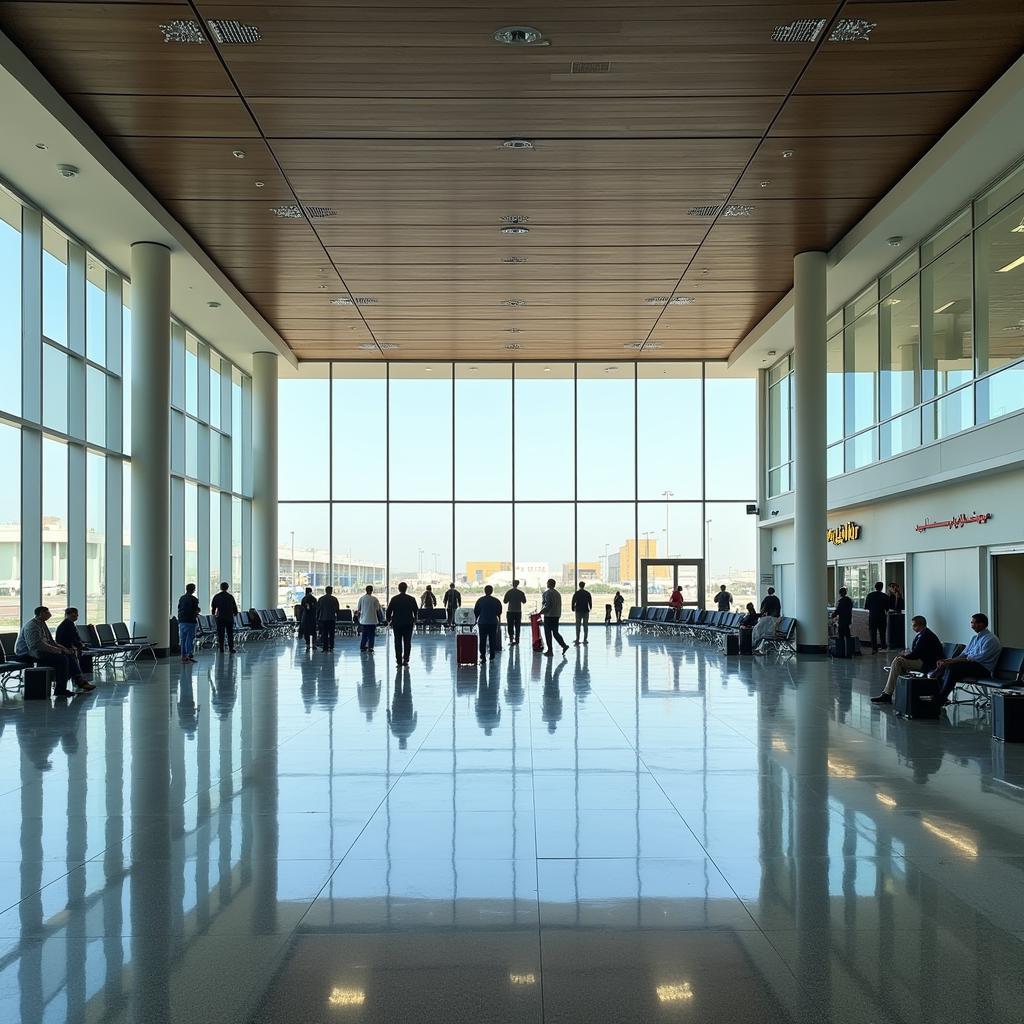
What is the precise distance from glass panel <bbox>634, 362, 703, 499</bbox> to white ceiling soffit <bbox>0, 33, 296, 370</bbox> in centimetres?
1323

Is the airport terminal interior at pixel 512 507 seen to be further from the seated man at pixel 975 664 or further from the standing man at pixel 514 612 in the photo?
the standing man at pixel 514 612

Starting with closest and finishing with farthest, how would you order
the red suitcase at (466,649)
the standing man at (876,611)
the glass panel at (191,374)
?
the red suitcase at (466,649) → the standing man at (876,611) → the glass panel at (191,374)

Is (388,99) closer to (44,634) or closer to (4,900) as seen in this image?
→ (44,634)

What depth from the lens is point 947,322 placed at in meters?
18.2

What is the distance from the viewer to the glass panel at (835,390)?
24281mm

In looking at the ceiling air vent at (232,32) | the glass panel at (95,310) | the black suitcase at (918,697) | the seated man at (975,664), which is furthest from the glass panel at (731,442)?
the ceiling air vent at (232,32)

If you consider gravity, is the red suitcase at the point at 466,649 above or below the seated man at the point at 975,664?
below

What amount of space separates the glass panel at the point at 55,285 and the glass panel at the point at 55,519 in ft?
6.28

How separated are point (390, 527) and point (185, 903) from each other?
92.5ft

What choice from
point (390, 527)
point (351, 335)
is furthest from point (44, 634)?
point (390, 527)

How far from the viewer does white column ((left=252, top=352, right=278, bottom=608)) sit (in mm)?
29297

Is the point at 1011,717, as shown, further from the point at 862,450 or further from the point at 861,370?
the point at 861,370

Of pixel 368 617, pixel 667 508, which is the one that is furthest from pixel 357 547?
pixel 368 617

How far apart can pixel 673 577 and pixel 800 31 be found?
75.7ft
